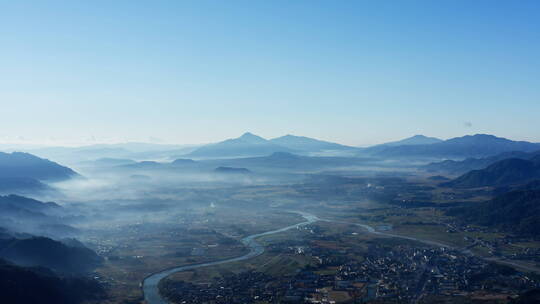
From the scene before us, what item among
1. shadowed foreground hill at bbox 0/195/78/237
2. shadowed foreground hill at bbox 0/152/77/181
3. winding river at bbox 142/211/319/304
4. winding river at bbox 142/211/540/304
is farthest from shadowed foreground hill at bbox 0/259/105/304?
shadowed foreground hill at bbox 0/152/77/181

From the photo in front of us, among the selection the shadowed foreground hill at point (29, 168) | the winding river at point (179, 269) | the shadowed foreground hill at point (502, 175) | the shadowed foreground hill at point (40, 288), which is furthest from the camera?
the shadowed foreground hill at point (29, 168)

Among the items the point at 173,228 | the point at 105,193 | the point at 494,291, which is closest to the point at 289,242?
the point at 173,228

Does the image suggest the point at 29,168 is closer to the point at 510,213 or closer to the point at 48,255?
the point at 48,255

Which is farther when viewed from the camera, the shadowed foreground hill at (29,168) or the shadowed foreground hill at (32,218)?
the shadowed foreground hill at (29,168)

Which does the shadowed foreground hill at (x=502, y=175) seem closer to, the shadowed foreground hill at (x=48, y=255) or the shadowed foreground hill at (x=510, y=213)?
the shadowed foreground hill at (x=510, y=213)

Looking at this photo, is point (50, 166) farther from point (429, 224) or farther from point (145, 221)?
point (429, 224)

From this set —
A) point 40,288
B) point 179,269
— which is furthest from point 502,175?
point 40,288

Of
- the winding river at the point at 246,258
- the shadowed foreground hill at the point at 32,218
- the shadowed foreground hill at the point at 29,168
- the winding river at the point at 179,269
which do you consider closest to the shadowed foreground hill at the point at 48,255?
the winding river at the point at 179,269
